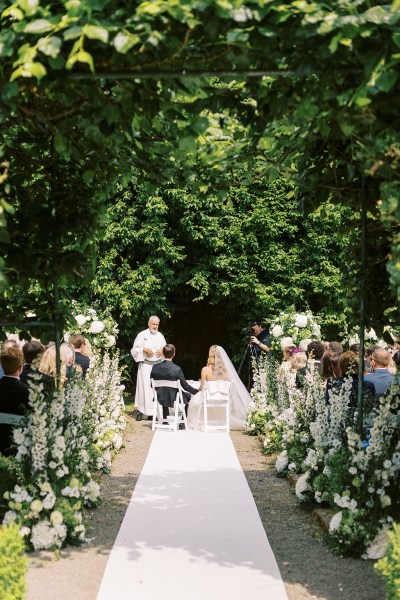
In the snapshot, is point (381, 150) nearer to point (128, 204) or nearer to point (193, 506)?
point (193, 506)

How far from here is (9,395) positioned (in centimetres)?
590

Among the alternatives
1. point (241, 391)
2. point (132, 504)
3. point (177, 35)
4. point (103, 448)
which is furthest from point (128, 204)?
point (177, 35)

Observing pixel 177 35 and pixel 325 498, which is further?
pixel 325 498

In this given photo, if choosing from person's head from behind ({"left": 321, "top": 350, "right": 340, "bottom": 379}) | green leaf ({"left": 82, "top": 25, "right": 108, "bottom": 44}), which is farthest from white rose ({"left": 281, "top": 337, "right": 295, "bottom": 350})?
green leaf ({"left": 82, "top": 25, "right": 108, "bottom": 44})

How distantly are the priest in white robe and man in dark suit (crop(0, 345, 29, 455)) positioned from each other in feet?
22.9

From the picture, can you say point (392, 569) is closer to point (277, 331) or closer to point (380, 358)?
point (380, 358)

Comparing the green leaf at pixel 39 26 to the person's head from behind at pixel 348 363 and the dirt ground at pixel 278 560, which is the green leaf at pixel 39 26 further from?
the person's head from behind at pixel 348 363

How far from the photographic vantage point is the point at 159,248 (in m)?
16.0

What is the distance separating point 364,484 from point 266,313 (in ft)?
36.9

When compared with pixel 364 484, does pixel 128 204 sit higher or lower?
higher

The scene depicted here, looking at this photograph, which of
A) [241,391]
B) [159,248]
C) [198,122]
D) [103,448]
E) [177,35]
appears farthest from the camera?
[159,248]

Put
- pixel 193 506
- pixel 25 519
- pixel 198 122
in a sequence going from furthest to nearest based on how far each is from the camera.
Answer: pixel 193 506 → pixel 25 519 → pixel 198 122

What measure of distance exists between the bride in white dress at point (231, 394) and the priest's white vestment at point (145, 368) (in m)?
0.82

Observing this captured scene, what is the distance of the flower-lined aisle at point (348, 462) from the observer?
501 cm
